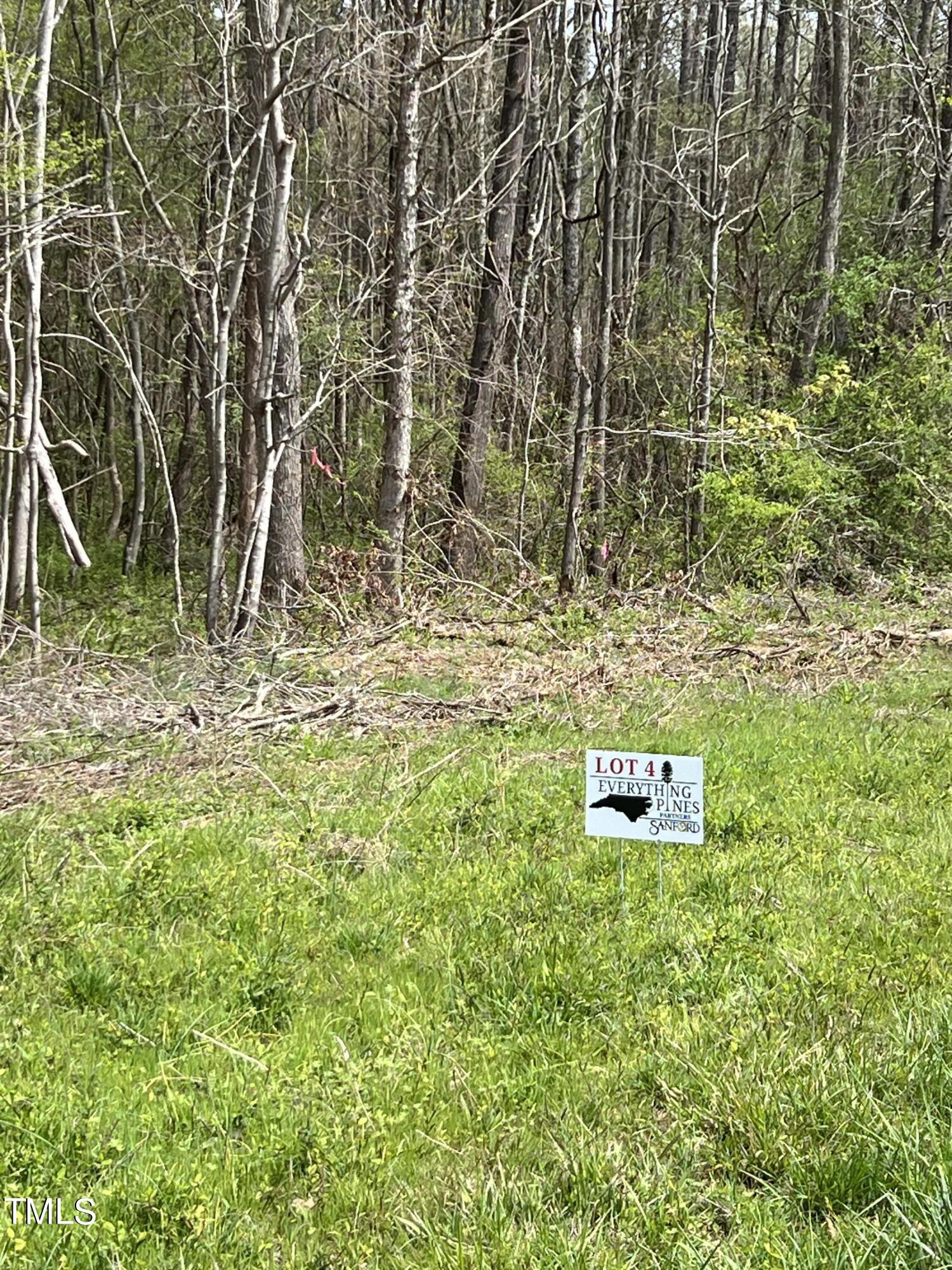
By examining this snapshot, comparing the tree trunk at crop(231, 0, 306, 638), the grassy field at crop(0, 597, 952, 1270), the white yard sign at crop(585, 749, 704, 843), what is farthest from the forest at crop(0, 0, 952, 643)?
the white yard sign at crop(585, 749, 704, 843)

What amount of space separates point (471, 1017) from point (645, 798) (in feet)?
3.59

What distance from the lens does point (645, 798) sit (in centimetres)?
403

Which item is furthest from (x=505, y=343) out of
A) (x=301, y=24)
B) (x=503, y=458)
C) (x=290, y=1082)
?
(x=290, y=1082)

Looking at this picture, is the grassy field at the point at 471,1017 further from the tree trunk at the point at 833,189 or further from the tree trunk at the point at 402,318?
the tree trunk at the point at 833,189

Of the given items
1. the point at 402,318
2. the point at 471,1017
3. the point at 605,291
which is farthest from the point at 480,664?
the point at 605,291

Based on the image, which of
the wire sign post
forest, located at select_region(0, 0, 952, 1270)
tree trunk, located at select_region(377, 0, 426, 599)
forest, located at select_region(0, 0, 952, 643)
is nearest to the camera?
forest, located at select_region(0, 0, 952, 1270)

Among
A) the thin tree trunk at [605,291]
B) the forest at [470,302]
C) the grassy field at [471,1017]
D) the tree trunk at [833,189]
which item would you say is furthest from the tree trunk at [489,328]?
the grassy field at [471,1017]

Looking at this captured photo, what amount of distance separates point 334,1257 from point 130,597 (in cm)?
1297

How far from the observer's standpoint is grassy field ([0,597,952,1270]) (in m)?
2.47

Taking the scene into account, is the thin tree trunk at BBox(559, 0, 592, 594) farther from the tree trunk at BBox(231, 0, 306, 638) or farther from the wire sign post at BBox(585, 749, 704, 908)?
the wire sign post at BBox(585, 749, 704, 908)

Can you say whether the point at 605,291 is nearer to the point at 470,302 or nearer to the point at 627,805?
the point at 470,302

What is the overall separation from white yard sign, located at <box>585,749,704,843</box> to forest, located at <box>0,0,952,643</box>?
5742 mm

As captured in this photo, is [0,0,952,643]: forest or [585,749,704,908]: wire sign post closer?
[585,749,704,908]: wire sign post

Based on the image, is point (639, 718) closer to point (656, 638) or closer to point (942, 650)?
point (656, 638)
